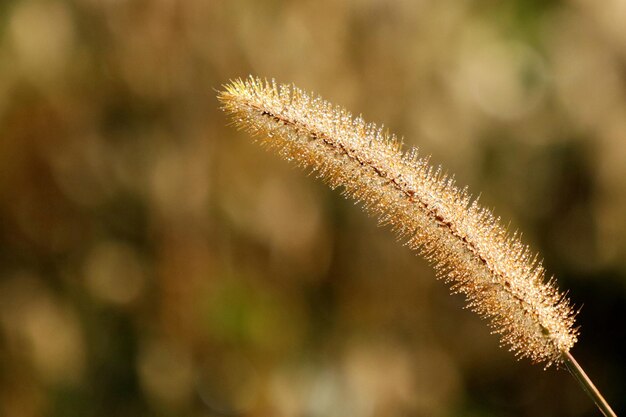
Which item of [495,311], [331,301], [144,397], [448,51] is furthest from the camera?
[448,51]

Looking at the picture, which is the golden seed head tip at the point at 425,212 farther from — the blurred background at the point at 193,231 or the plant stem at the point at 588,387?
the blurred background at the point at 193,231

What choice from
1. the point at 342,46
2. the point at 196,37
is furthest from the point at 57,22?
the point at 342,46

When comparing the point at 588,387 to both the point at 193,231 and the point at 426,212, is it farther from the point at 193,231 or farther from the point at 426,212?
the point at 193,231

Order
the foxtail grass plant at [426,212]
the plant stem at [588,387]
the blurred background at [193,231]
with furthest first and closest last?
the blurred background at [193,231] → the foxtail grass plant at [426,212] → the plant stem at [588,387]

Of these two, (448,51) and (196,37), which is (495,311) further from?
(448,51)

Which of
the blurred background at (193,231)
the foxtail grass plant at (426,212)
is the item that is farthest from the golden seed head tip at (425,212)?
the blurred background at (193,231)

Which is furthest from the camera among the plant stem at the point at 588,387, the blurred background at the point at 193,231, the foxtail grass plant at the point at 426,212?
the blurred background at the point at 193,231

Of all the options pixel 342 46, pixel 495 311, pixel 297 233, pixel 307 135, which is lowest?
pixel 495 311

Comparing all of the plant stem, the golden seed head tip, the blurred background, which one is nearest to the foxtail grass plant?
the golden seed head tip
